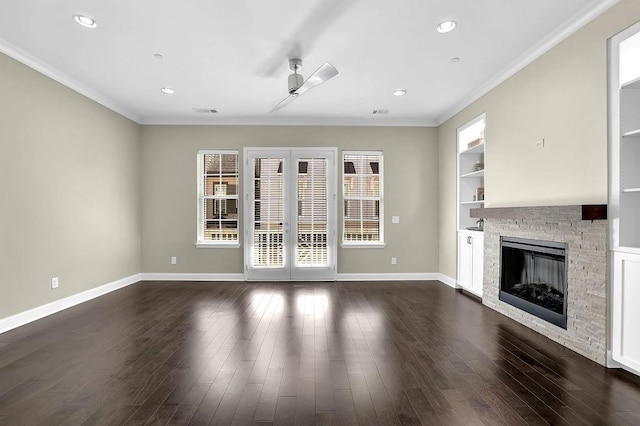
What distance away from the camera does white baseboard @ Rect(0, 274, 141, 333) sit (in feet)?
11.6

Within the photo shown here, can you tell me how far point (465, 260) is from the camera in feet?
17.0

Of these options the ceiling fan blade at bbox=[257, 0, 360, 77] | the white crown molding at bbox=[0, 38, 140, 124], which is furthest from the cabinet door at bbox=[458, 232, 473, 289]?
the white crown molding at bbox=[0, 38, 140, 124]

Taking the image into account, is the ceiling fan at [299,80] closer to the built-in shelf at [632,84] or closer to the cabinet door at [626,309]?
the built-in shelf at [632,84]

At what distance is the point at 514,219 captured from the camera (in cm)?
391

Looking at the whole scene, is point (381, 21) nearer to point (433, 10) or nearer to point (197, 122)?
point (433, 10)

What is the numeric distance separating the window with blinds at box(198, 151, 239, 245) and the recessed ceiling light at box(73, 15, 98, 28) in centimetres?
316

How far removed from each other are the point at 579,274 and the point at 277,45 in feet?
11.3

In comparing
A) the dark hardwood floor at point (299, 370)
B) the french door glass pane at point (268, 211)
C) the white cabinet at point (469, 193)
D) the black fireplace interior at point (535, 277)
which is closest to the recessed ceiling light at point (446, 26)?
the white cabinet at point (469, 193)

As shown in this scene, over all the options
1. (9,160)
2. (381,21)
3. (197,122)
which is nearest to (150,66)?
(9,160)

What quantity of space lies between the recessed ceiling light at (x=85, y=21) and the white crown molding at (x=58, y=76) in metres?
0.99

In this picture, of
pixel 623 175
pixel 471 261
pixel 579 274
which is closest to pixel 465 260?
pixel 471 261

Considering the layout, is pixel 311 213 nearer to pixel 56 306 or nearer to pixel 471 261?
pixel 471 261

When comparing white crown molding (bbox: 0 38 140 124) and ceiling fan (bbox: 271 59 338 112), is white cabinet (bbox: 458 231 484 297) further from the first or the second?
white crown molding (bbox: 0 38 140 124)

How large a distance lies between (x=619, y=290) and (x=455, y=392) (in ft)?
4.91
